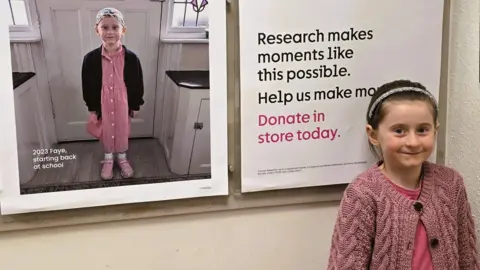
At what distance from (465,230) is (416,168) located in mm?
194

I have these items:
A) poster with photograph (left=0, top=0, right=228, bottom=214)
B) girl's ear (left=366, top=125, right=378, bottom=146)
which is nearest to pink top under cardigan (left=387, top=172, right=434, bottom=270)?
girl's ear (left=366, top=125, right=378, bottom=146)

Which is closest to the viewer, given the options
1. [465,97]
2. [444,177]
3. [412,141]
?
[412,141]

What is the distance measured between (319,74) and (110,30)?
530 millimetres

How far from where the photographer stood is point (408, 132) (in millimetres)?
1346

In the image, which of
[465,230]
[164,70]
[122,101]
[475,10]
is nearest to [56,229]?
[122,101]

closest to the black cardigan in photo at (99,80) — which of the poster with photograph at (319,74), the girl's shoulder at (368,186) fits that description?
the poster with photograph at (319,74)

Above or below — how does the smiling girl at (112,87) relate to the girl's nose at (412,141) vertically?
above

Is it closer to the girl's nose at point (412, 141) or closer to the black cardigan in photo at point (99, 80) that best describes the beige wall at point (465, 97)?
the girl's nose at point (412, 141)

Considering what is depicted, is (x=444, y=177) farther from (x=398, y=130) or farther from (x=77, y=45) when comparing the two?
(x=77, y=45)

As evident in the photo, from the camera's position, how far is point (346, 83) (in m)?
1.55

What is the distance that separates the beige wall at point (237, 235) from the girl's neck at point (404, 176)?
23 centimetres

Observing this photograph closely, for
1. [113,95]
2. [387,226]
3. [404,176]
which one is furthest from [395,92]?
[113,95]

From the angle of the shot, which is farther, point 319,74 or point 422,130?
point 319,74

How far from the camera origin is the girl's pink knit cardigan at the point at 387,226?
134 centimetres
